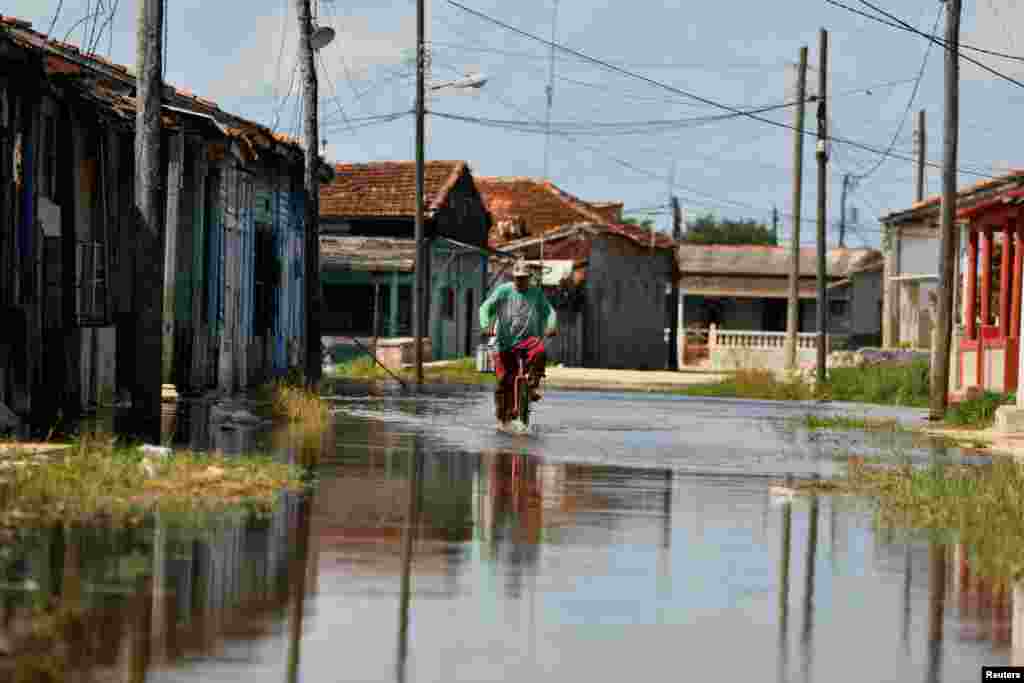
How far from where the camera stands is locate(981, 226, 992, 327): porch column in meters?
35.3

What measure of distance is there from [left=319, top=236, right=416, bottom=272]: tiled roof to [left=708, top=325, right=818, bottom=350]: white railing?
69.4 feet

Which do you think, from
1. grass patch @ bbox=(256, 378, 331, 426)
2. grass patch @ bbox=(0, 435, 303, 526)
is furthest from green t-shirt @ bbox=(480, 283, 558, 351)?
grass patch @ bbox=(0, 435, 303, 526)

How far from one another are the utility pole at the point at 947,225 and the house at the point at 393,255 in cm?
2213

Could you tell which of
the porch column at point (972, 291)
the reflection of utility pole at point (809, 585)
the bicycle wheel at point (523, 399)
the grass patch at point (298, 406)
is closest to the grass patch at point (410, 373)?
the porch column at point (972, 291)

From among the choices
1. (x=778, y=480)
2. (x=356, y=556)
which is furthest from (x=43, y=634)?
(x=778, y=480)

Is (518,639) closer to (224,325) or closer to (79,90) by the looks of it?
(79,90)

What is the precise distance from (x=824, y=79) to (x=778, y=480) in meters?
34.4

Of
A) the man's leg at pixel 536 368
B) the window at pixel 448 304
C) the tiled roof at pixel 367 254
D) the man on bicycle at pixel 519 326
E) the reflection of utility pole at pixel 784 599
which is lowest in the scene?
the reflection of utility pole at pixel 784 599

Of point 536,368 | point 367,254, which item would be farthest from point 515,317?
point 367,254

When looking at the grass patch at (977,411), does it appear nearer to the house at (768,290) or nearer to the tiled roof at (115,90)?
the tiled roof at (115,90)

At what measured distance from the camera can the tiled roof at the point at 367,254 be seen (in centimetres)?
5253

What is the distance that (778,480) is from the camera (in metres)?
17.0

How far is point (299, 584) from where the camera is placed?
9.43 meters

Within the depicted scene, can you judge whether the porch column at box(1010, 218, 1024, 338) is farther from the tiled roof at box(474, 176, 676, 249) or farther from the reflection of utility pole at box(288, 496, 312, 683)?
the tiled roof at box(474, 176, 676, 249)
